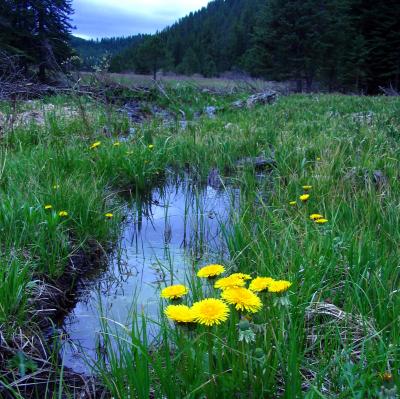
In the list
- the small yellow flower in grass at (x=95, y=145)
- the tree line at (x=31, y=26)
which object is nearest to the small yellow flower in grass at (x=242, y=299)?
the small yellow flower in grass at (x=95, y=145)

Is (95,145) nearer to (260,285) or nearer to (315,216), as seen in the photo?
(315,216)

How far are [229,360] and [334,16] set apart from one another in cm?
3233

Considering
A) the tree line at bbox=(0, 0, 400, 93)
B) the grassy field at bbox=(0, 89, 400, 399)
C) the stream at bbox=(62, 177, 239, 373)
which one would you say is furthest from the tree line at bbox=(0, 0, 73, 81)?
the stream at bbox=(62, 177, 239, 373)

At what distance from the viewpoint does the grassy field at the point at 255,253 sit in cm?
137

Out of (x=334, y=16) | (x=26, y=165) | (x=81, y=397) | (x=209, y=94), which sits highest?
(x=334, y=16)

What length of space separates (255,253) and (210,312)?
125 cm

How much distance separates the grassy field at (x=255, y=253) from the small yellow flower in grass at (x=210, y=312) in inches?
1.9

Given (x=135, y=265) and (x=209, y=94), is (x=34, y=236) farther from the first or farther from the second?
(x=209, y=94)

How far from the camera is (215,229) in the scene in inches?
139

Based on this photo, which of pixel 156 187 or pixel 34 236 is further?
pixel 156 187

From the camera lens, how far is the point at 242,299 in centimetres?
123

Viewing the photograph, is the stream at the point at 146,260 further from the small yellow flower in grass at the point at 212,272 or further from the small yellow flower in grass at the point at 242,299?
the small yellow flower in grass at the point at 242,299

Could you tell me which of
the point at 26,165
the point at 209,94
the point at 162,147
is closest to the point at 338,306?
the point at 26,165

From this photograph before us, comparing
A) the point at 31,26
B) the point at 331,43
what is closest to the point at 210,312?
the point at 31,26
